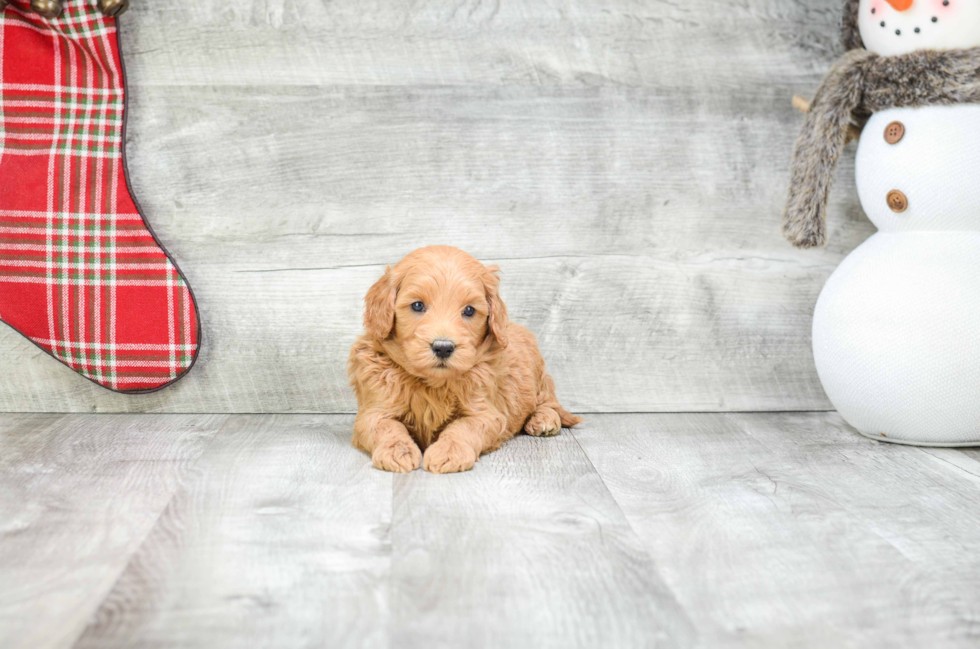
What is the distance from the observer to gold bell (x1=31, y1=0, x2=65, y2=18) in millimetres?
1984

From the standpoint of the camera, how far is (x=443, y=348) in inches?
63.7

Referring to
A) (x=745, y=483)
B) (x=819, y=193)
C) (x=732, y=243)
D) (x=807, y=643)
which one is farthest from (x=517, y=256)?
(x=807, y=643)

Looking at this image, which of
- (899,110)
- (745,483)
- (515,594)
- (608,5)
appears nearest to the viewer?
(515,594)

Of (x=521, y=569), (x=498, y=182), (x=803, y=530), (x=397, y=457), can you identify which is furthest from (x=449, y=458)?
(x=498, y=182)

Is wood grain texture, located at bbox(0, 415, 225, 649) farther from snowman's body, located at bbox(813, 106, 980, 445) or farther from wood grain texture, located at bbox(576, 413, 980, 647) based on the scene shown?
snowman's body, located at bbox(813, 106, 980, 445)

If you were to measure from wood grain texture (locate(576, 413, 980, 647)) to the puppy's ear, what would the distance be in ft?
1.14

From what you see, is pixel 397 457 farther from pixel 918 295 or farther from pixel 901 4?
pixel 901 4

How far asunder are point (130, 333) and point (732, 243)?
1619mm

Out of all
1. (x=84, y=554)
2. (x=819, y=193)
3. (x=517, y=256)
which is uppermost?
(x=819, y=193)

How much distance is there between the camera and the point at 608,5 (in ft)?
7.30

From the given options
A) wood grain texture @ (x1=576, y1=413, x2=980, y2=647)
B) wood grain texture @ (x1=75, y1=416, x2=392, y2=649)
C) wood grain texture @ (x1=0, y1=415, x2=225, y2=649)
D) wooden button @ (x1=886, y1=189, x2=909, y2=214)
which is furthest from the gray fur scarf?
wood grain texture @ (x1=0, y1=415, x2=225, y2=649)

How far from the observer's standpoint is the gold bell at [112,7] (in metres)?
2.01

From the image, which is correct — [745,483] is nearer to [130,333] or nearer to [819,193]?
[819,193]

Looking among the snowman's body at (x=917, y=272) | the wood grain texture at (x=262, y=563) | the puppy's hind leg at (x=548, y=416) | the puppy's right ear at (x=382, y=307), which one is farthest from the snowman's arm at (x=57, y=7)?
the snowman's body at (x=917, y=272)
